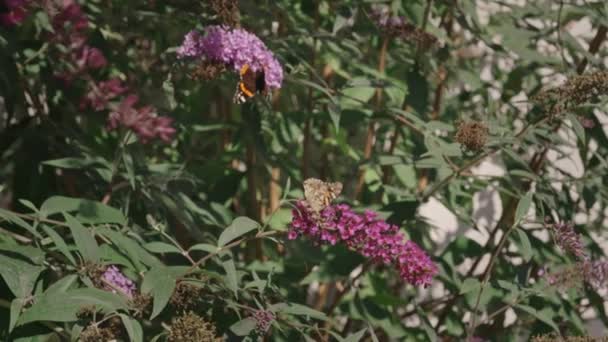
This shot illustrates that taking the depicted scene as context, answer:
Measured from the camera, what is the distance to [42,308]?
1.56m

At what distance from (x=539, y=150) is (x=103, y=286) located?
1.17 m

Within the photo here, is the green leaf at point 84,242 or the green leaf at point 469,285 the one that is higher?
the green leaf at point 84,242

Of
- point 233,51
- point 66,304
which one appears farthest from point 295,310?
point 233,51

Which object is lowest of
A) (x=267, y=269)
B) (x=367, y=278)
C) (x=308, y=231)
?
(x=367, y=278)

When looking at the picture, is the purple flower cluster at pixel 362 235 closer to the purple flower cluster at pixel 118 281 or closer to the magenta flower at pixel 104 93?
the purple flower cluster at pixel 118 281

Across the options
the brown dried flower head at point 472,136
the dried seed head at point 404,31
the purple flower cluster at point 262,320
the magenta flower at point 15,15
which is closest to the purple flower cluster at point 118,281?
the purple flower cluster at point 262,320

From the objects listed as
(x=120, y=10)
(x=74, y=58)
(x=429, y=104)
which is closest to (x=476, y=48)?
(x=429, y=104)

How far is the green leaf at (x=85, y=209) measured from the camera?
1876 mm

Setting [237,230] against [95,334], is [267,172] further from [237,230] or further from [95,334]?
[95,334]

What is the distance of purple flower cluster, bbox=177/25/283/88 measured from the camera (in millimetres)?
1962

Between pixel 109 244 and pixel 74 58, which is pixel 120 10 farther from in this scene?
pixel 109 244

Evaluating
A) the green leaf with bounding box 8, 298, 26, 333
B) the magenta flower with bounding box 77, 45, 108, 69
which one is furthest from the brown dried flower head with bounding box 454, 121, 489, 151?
the green leaf with bounding box 8, 298, 26, 333

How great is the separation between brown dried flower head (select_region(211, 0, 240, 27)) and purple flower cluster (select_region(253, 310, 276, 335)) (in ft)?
2.06

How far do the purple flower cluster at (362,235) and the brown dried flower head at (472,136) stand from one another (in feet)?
0.78
